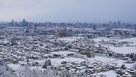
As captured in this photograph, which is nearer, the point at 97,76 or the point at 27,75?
the point at 27,75

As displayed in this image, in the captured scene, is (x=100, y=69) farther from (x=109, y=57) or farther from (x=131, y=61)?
(x=109, y=57)

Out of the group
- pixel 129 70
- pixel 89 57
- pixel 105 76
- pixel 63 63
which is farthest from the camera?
pixel 89 57

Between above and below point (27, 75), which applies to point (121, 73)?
below

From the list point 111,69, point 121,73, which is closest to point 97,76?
point 121,73

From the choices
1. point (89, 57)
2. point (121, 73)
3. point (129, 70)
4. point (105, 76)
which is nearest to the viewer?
point (105, 76)

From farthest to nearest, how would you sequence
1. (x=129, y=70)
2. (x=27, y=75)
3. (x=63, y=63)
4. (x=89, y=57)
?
(x=89, y=57)
(x=63, y=63)
(x=129, y=70)
(x=27, y=75)

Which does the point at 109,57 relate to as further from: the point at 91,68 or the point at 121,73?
the point at 121,73

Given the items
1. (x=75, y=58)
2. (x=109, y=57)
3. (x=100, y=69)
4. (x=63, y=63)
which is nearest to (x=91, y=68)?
(x=100, y=69)

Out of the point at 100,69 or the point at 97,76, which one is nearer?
the point at 97,76

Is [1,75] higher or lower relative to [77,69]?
higher
